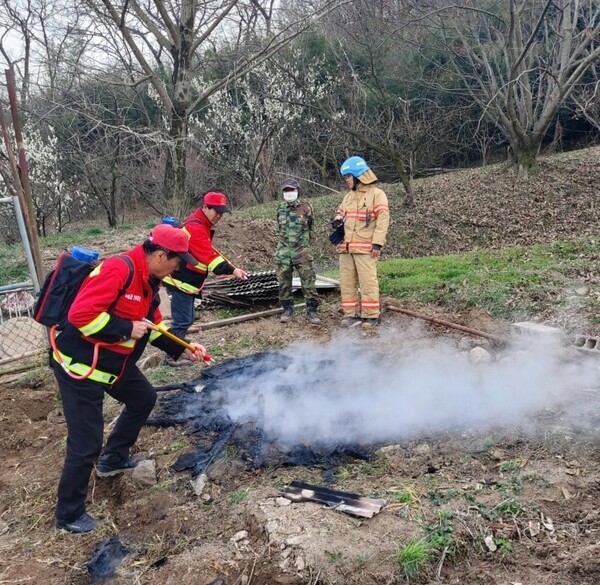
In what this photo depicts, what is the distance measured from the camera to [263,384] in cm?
550

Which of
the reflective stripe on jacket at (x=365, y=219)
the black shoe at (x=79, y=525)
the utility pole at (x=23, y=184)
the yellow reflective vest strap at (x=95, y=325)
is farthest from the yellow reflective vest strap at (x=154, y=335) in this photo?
the reflective stripe on jacket at (x=365, y=219)

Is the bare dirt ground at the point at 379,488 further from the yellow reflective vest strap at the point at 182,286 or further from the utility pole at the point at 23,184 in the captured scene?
the utility pole at the point at 23,184

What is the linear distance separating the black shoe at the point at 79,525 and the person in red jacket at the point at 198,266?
2.80 meters

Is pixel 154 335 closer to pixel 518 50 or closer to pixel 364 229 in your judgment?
pixel 364 229

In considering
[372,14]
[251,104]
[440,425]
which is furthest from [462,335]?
[251,104]

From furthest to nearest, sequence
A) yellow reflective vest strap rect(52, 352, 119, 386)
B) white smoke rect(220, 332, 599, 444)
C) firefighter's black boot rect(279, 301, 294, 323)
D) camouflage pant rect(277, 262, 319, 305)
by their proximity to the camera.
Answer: firefighter's black boot rect(279, 301, 294, 323), camouflage pant rect(277, 262, 319, 305), white smoke rect(220, 332, 599, 444), yellow reflective vest strap rect(52, 352, 119, 386)

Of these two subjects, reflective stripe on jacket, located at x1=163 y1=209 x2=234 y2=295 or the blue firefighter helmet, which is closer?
reflective stripe on jacket, located at x1=163 y1=209 x2=234 y2=295

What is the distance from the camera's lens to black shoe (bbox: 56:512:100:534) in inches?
145

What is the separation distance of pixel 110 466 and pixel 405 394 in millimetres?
2564

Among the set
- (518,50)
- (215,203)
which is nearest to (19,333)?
(215,203)

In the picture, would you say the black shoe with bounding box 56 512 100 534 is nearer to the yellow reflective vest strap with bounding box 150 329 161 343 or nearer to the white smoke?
the yellow reflective vest strap with bounding box 150 329 161 343

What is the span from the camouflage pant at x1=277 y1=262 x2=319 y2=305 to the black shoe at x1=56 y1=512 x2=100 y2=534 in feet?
15.5

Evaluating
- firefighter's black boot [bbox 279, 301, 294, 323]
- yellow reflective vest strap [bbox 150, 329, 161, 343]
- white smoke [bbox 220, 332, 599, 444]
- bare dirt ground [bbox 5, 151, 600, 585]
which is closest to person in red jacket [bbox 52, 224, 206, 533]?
yellow reflective vest strap [bbox 150, 329, 161, 343]

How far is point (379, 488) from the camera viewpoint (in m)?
3.65
